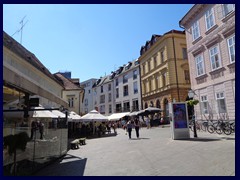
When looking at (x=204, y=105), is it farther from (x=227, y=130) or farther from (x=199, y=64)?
(x=227, y=130)

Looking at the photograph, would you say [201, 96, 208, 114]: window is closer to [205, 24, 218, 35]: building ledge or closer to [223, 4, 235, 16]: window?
[205, 24, 218, 35]: building ledge

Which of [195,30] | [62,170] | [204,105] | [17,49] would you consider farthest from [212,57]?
[17,49]

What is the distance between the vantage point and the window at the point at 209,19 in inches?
748

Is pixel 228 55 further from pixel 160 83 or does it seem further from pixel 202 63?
pixel 160 83

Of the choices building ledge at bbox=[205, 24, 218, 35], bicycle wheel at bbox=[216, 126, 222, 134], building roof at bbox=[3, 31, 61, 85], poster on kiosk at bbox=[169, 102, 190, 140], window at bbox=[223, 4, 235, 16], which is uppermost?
window at bbox=[223, 4, 235, 16]

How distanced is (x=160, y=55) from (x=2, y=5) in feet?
108

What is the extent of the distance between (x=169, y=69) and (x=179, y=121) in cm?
1984

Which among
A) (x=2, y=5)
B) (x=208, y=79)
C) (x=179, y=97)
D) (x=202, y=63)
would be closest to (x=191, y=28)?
(x=202, y=63)

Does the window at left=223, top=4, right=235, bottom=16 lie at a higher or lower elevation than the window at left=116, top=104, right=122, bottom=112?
higher

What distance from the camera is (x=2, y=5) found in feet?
14.8

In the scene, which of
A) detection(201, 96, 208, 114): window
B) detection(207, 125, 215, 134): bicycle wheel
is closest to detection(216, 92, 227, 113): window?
detection(207, 125, 215, 134): bicycle wheel

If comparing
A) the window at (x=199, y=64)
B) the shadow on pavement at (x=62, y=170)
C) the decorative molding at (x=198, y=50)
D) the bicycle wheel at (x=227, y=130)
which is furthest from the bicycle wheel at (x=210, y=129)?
the shadow on pavement at (x=62, y=170)

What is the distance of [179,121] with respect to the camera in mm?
14523

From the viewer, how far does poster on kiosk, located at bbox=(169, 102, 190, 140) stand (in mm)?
14344
